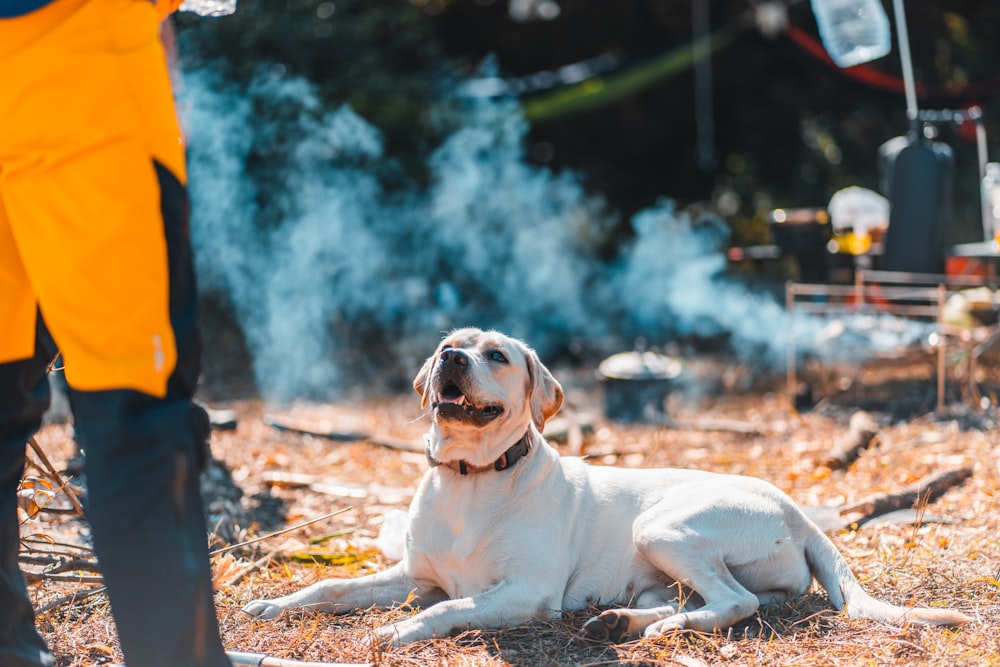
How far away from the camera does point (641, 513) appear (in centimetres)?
336

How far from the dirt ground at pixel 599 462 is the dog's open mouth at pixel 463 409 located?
2.17 feet

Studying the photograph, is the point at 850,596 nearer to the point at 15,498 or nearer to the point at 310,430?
the point at 15,498

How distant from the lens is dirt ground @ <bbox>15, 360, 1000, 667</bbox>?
285 cm

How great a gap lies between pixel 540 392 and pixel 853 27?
7157 mm

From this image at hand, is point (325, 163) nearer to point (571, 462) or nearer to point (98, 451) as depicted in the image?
point (571, 462)

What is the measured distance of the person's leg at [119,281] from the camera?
180 centimetres

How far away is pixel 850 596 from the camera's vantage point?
3.16 metres

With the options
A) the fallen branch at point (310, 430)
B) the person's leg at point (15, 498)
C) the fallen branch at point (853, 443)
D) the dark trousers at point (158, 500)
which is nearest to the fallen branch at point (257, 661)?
the person's leg at point (15, 498)

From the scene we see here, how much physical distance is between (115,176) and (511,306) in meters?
9.15

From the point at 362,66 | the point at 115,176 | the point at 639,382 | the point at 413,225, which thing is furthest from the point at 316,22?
the point at 115,176

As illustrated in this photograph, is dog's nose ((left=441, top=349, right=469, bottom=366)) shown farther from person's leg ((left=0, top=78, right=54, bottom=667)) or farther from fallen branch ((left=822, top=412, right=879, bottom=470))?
fallen branch ((left=822, top=412, right=879, bottom=470))

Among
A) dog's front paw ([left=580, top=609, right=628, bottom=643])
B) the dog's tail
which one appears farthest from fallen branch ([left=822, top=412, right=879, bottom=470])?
dog's front paw ([left=580, top=609, right=628, bottom=643])

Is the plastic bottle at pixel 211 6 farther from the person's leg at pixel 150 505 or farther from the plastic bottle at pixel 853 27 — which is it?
the plastic bottle at pixel 853 27

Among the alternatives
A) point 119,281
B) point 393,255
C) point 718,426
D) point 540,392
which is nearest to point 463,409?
point 540,392
